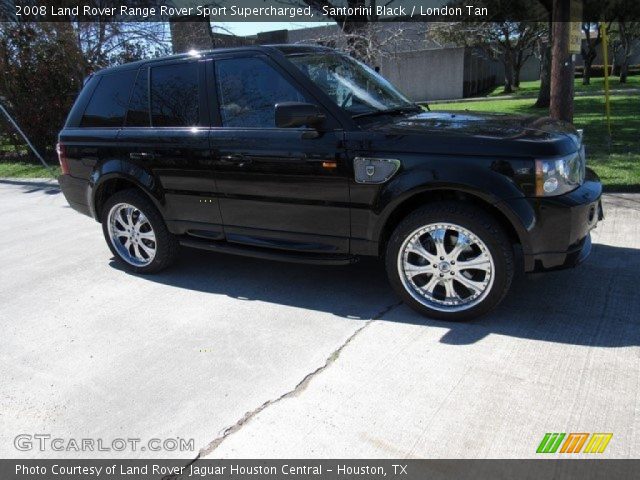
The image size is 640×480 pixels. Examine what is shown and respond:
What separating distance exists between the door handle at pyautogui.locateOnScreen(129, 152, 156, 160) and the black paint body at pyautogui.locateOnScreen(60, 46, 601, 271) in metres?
0.01

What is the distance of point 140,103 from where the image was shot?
477cm

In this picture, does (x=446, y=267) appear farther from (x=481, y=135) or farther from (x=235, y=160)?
(x=235, y=160)

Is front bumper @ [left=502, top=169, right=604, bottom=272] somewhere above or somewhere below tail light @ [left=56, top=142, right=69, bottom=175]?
below

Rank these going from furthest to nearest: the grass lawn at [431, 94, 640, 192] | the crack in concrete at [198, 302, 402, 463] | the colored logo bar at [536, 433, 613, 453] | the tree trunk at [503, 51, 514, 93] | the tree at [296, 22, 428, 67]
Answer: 1. the tree trunk at [503, 51, 514, 93]
2. the tree at [296, 22, 428, 67]
3. the grass lawn at [431, 94, 640, 192]
4. the crack in concrete at [198, 302, 402, 463]
5. the colored logo bar at [536, 433, 613, 453]

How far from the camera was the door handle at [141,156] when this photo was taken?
15.2 feet

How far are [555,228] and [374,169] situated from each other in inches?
47.2

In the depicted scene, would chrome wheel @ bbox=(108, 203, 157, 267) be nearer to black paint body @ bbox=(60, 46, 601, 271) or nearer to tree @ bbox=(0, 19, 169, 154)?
black paint body @ bbox=(60, 46, 601, 271)

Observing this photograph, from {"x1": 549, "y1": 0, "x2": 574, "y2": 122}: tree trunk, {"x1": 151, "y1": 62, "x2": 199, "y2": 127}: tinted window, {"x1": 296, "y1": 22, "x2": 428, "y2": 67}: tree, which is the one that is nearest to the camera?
{"x1": 151, "y1": 62, "x2": 199, "y2": 127}: tinted window

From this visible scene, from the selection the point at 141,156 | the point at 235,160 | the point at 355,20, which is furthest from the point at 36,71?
the point at 235,160

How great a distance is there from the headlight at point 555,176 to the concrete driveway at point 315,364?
0.89m

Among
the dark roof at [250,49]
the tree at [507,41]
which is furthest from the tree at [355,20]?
the tree at [507,41]

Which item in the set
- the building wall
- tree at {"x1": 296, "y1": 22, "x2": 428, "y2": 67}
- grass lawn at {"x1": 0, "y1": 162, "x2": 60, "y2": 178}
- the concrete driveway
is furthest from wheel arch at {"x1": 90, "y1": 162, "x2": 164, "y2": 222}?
the building wall

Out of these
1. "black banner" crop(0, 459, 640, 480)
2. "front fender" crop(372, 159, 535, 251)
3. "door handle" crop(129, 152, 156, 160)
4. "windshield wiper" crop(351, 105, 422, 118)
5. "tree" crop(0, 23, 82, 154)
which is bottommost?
"black banner" crop(0, 459, 640, 480)

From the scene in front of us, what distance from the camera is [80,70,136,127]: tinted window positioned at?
192 inches
